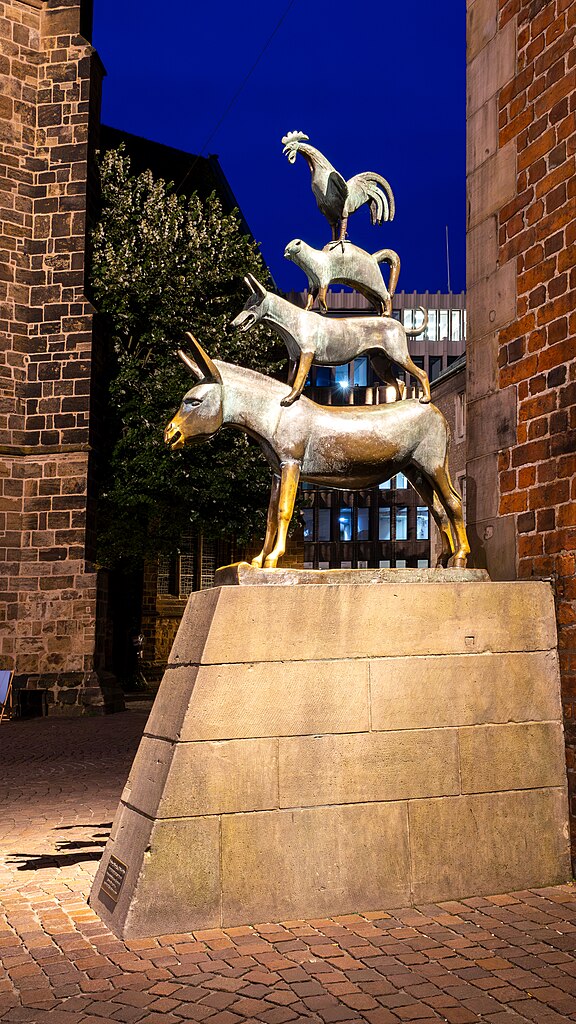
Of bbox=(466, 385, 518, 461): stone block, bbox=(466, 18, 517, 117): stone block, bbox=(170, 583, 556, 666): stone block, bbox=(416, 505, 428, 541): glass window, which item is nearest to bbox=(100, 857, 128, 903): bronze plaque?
bbox=(170, 583, 556, 666): stone block

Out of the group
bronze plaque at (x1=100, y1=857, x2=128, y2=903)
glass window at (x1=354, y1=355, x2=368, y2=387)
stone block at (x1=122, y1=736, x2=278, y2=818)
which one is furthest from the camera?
glass window at (x1=354, y1=355, x2=368, y2=387)

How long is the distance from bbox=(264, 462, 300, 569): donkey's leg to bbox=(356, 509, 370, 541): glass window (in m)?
54.5

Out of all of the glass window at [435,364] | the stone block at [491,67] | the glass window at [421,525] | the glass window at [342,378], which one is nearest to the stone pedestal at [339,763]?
the stone block at [491,67]

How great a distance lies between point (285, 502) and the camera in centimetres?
521

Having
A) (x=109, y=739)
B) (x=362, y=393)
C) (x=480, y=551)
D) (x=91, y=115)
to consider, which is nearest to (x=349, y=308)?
A: (x=362, y=393)

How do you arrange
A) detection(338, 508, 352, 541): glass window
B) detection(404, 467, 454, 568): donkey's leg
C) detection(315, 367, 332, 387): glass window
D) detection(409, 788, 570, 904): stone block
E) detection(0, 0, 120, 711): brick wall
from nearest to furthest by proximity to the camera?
detection(409, 788, 570, 904): stone block → detection(404, 467, 454, 568): donkey's leg → detection(0, 0, 120, 711): brick wall → detection(315, 367, 332, 387): glass window → detection(338, 508, 352, 541): glass window

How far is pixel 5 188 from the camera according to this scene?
18234 mm

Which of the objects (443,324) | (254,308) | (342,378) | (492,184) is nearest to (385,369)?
(254,308)

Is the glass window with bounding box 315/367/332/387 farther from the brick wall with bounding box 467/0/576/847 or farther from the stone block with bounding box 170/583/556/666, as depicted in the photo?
the stone block with bounding box 170/583/556/666

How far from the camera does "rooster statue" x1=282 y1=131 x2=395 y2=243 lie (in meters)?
5.72

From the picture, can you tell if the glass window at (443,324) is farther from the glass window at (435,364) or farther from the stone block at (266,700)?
the stone block at (266,700)

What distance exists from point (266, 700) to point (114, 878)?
1086 mm

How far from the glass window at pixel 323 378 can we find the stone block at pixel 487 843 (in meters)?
54.7

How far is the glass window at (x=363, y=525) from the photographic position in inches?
2345
